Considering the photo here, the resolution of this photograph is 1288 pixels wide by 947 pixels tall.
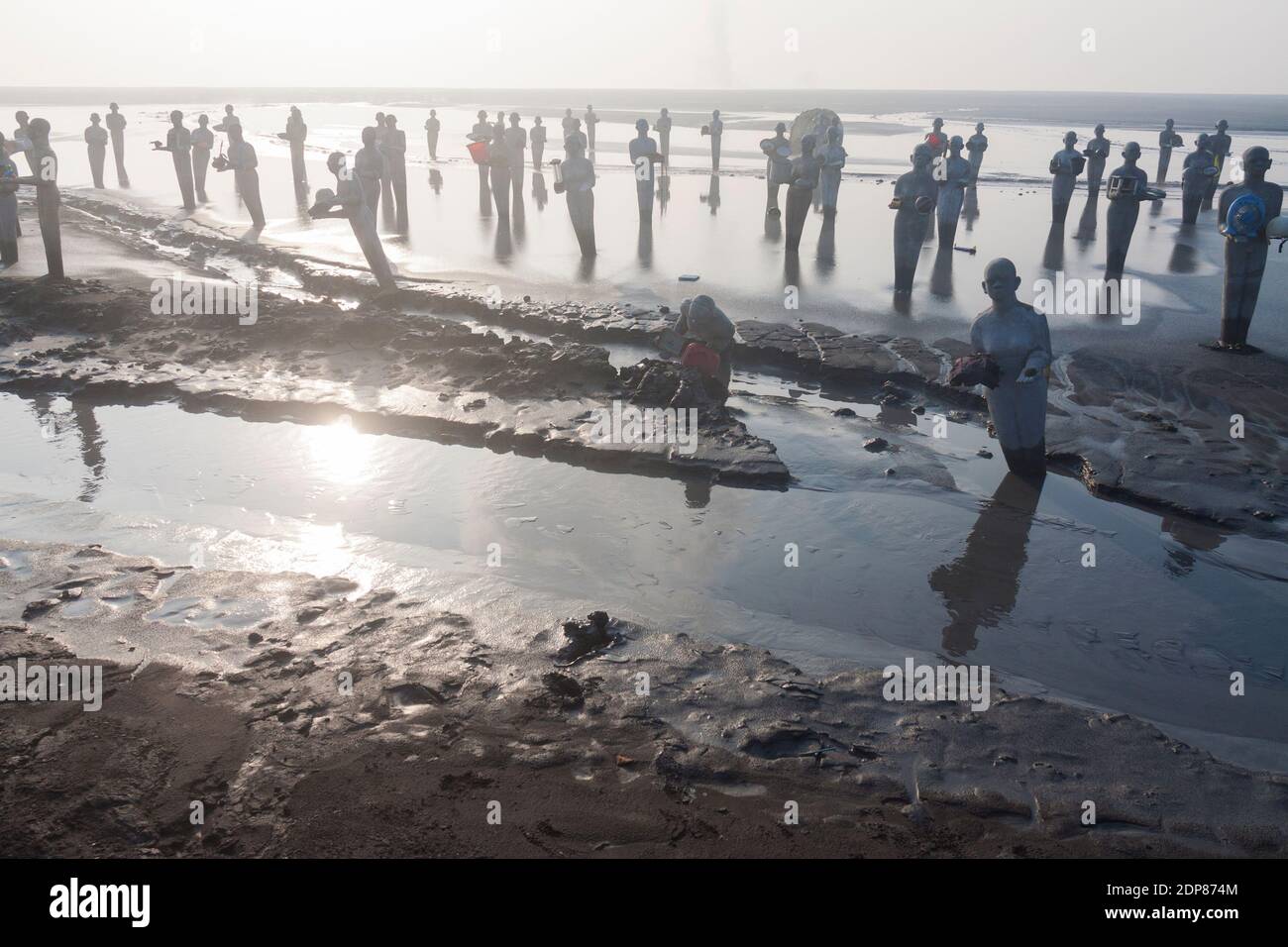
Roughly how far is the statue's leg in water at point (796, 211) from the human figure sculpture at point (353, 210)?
6920 millimetres

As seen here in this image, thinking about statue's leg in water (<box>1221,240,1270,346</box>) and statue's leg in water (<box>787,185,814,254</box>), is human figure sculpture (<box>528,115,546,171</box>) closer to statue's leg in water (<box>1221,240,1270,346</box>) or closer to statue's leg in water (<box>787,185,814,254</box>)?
statue's leg in water (<box>787,185,814,254</box>)

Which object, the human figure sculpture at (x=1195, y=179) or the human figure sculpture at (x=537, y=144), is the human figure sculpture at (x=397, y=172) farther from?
the human figure sculpture at (x=1195, y=179)

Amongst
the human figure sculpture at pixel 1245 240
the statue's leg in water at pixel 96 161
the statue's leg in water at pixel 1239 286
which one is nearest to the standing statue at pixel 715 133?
the statue's leg in water at pixel 96 161

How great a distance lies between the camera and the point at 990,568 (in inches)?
254

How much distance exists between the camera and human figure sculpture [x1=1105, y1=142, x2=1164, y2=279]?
1385 centimetres

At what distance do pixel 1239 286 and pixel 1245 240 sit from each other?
532 mm

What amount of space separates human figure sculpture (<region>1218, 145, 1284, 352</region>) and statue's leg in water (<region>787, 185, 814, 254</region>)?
671 cm

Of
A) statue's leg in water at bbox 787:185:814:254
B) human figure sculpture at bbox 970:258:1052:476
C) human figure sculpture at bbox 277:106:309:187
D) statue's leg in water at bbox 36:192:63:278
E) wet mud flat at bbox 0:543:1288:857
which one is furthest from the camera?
human figure sculpture at bbox 277:106:309:187

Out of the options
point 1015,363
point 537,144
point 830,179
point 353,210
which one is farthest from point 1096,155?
point 537,144

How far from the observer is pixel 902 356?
10.6 metres

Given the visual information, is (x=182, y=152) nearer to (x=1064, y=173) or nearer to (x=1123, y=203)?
(x=1064, y=173)

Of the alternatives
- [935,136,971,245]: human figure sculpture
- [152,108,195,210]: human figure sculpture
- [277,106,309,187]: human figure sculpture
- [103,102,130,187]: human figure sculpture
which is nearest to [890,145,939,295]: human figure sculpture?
[935,136,971,245]: human figure sculpture

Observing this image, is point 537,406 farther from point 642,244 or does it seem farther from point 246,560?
point 642,244
